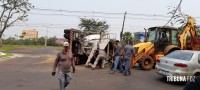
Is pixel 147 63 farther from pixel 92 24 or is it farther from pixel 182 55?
pixel 92 24

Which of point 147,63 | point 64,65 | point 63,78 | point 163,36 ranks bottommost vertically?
→ point 147,63

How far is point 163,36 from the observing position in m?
19.4

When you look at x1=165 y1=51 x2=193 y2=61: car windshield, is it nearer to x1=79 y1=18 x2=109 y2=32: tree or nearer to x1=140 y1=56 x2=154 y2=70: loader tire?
x1=140 y1=56 x2=154 y2=70: loader tire

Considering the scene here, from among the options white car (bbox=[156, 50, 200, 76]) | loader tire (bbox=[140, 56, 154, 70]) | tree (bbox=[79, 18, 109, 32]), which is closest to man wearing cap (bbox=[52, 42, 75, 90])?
white car (bbox=[156, 50, 200, 76])

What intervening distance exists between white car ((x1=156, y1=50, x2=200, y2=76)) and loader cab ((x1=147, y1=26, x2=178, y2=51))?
18.0 feet

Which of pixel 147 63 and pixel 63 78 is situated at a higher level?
pixel 63 78

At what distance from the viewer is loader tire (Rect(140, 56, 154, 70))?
18.0 metres

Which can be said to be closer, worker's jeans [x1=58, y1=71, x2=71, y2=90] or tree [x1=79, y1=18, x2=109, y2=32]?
worker's jeans [x1=58, y1=71, x2=71, y2=90]

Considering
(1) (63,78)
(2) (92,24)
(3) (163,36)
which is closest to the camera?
(1) (63,78)

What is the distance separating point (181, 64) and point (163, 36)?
7.01 meters

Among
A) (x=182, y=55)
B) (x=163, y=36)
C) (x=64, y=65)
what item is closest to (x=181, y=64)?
(x=182, y=55)

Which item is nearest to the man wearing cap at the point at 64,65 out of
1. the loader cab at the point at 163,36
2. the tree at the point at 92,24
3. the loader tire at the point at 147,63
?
the loader tire at the point at 147,63

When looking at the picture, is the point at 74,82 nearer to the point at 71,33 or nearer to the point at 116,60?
the point at 116,60

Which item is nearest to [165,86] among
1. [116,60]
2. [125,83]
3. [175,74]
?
[175,74]
